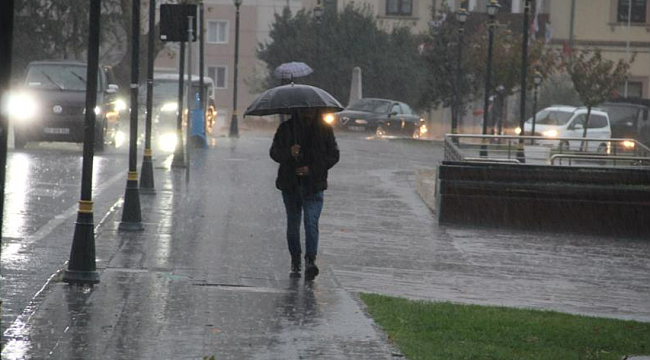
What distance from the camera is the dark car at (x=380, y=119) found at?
5253cm

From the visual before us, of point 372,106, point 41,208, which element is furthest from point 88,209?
point 372,106

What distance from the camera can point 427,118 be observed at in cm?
7694

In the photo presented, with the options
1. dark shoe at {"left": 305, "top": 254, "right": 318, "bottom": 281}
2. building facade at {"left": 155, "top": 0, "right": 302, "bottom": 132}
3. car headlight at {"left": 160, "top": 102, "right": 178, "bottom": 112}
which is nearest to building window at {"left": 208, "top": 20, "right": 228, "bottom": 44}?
building facade at {"left": 155, "top": 0, "right": 302, "bottom": 132}

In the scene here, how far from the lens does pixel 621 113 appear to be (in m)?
52.5

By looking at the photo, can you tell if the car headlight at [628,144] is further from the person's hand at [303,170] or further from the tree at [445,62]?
the tree at [445,62]

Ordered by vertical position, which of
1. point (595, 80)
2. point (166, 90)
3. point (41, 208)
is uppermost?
point (595, 80)

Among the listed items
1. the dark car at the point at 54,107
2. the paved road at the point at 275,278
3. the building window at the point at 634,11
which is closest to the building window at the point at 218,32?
the building window at the point at 634,11

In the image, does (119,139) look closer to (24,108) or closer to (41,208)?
(24,108)

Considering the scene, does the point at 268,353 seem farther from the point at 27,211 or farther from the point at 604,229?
the point at 604,229

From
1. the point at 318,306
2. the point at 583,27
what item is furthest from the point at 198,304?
the point at 583,27

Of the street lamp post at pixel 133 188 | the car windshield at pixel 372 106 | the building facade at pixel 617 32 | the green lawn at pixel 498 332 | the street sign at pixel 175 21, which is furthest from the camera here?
the building facade at pixel 617 32

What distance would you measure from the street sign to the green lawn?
1294cm

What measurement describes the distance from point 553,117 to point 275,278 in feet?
121

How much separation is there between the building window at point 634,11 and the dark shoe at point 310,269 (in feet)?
203
